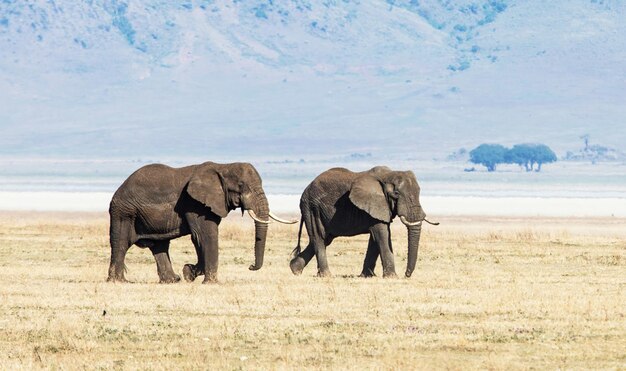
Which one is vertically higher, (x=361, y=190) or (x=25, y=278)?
(x=361, y=190)

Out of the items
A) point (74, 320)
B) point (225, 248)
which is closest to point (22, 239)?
point (225, 248)

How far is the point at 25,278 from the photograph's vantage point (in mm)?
28531

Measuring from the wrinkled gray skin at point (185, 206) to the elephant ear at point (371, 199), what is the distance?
8.17 feet

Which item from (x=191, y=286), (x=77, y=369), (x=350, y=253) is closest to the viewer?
(x=77, y=369)

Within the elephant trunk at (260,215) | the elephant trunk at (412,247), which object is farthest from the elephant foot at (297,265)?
the elephant trunk at (260,215)

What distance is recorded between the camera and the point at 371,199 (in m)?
29.2

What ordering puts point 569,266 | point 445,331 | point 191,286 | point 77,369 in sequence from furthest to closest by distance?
1. point 569,266
2. point 191,286
3. point 445,331
4. point 77,369

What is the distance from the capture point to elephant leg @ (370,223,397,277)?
29025 millimetres

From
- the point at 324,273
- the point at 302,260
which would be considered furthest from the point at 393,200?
the point at 302,260

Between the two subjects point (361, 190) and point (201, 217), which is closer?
point (201, 217)

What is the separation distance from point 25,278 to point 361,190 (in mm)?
6525

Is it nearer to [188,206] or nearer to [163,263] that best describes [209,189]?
[188,206]

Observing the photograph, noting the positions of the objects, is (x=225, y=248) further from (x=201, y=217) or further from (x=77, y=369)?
(x=77, y=369)

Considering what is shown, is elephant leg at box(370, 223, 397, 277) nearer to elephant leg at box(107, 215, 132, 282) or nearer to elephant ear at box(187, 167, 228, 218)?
elephant ear at box(187, 167, 228, 218)
